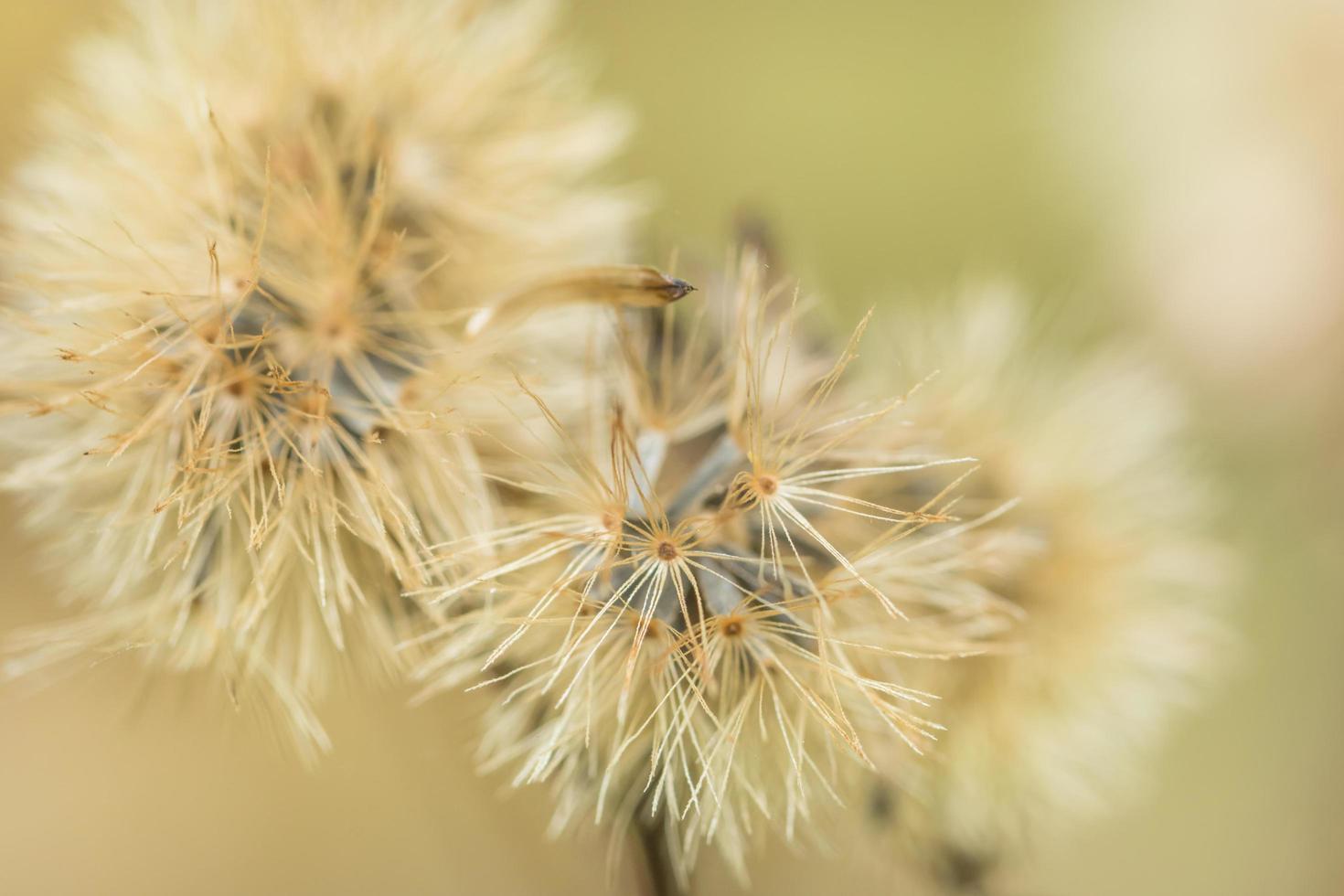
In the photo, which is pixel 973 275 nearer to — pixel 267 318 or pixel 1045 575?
pixel 1045 575

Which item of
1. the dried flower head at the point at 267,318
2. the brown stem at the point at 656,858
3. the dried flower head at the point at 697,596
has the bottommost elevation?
the brown stem at the point at 656,858

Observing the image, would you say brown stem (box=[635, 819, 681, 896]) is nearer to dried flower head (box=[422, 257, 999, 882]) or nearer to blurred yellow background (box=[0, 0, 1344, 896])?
dried flower head (box=[422, 257, 999, 882])

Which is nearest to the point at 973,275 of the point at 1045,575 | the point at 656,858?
the point at 1045,575

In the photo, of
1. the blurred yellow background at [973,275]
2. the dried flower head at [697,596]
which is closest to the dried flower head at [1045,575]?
the dried flower head at [697,596]

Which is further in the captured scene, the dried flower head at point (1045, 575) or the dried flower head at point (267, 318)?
the dried flower head at point (1045, 575)

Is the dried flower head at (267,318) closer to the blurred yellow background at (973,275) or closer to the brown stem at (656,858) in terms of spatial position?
the brown stem at (656,858)

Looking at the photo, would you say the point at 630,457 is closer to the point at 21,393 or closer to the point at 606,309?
the point at 606,309
